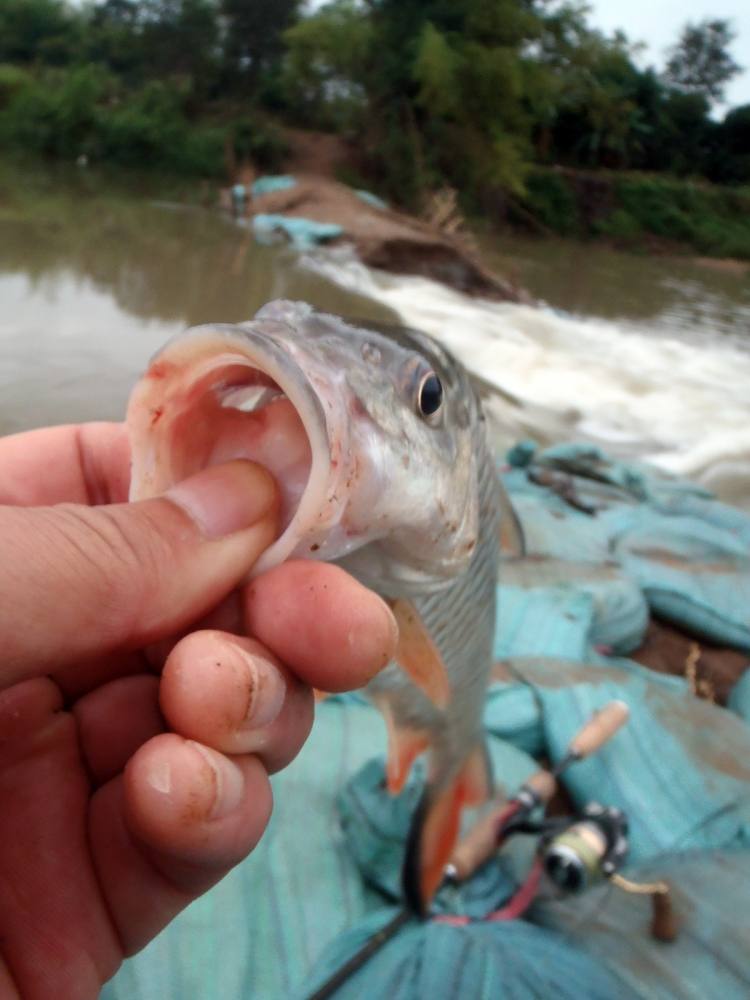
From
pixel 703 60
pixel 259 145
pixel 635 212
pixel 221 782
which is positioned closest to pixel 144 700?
pixel 221 782

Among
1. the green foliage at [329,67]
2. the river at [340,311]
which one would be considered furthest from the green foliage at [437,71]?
the river at [340,311]

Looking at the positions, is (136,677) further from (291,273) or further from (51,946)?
(291,273)

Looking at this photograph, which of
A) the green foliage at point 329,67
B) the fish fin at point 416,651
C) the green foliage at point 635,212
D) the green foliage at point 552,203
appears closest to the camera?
the fish fin at point 416,651

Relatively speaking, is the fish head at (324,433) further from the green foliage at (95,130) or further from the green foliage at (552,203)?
the green foliage at (552,203)

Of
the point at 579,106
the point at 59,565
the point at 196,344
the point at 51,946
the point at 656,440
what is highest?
the point at 579,106

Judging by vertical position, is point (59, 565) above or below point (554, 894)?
above

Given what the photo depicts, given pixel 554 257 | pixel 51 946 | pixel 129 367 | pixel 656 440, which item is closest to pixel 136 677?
pixel 51 946
